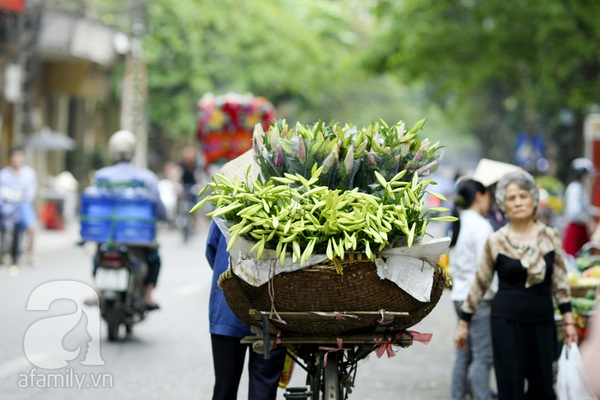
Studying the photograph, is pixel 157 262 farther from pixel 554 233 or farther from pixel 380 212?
pixel 380 212

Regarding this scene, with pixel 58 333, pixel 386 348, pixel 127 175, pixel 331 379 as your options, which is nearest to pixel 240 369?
pixel 331 379

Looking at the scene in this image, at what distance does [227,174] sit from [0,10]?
2362 centimetres

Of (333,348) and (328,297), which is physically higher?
(328,297)

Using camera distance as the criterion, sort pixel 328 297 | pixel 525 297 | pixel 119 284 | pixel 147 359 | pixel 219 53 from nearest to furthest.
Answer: pixel 328 297 < pixel 525 297 < pixel 147 359 < pixel 119 284 < pixel 219 53

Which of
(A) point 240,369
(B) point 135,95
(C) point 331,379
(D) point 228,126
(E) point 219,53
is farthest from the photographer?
(E) point 219,53

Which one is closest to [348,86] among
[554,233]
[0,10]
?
[0,10]

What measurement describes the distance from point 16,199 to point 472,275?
1155 centimetres

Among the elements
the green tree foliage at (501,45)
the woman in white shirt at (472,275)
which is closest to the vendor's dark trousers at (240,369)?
the woman in white shirt at (472,275)

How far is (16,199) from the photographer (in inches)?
717

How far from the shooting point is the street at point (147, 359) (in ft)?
29.0

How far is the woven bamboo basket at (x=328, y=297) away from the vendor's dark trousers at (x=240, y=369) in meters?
0.87

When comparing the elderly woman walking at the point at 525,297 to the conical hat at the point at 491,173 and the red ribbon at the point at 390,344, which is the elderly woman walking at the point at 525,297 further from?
the red ribbon at the point at 390,344

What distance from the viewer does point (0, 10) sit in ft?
92.0

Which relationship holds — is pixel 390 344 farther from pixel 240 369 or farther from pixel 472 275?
pixel 472 275
